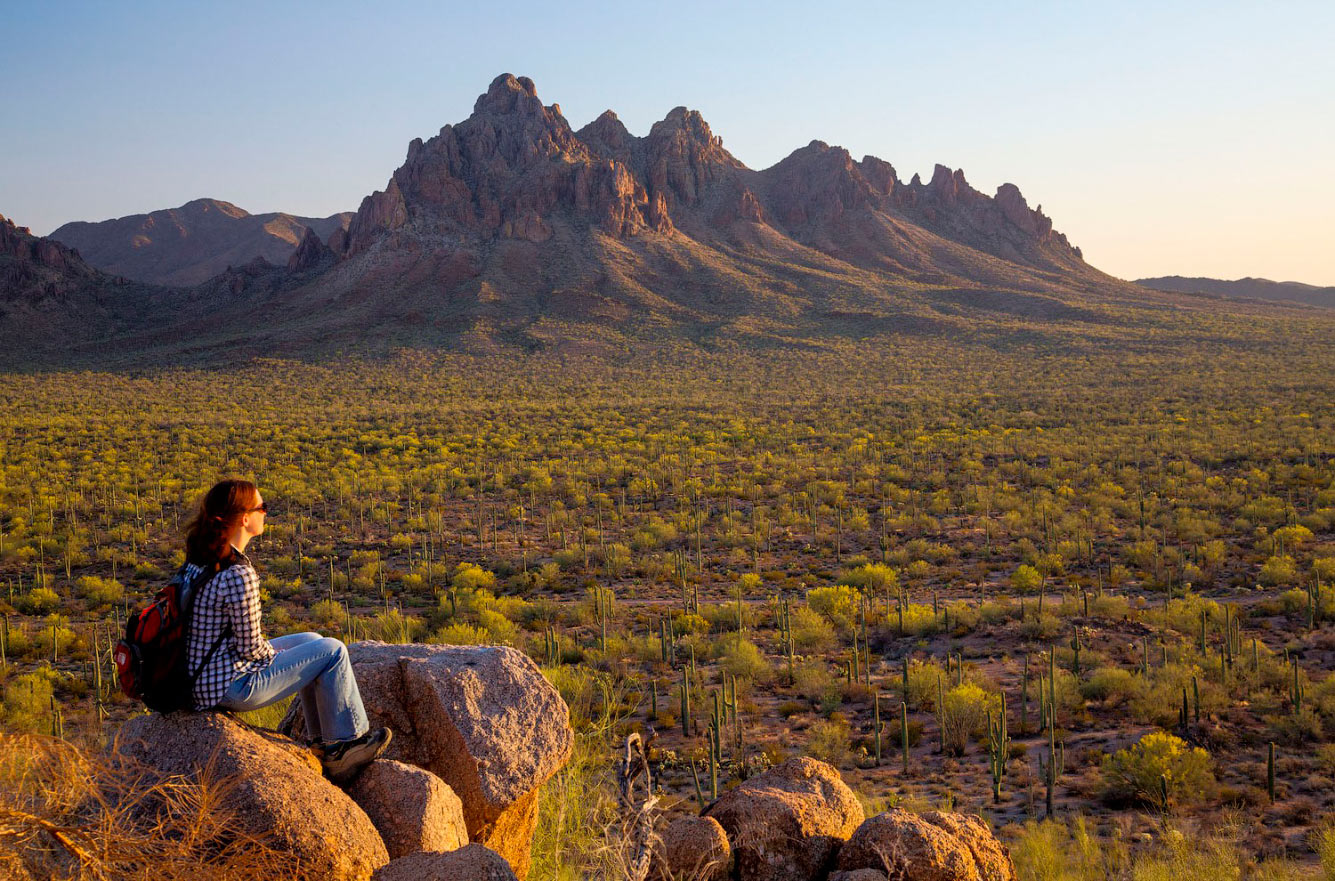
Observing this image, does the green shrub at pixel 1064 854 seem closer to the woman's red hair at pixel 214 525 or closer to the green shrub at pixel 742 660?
the green shrub at pixel 742 660

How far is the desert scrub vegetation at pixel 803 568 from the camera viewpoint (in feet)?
28.2

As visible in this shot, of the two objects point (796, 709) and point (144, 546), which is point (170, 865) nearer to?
point (796, 709)

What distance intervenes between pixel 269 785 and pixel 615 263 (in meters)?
86.4

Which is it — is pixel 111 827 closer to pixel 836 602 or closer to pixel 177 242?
pixel 836 602

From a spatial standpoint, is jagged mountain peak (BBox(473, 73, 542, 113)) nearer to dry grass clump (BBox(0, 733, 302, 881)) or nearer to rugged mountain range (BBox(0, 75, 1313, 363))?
rugged mountain range (BBox(0, 75, 1313, 363))

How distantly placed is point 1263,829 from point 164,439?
35342 millimetres

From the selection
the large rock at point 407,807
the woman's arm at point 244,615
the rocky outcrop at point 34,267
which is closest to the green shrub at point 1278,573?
the large rock at point 407,807

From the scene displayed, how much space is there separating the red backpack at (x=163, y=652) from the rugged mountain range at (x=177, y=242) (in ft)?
601

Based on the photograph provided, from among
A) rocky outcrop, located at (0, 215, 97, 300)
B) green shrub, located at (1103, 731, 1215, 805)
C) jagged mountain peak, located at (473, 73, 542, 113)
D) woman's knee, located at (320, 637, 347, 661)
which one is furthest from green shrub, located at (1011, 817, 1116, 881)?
jagged mountain peak, located at (473, 73, 542, 113)

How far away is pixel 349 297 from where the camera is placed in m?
83.6

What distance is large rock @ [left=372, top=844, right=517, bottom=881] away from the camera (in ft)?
11.3

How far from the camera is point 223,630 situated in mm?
3773

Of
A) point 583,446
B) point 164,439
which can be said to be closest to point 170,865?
point 583,446

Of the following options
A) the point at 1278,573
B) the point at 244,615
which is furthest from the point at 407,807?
the point at 1278,573
